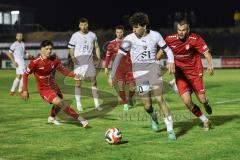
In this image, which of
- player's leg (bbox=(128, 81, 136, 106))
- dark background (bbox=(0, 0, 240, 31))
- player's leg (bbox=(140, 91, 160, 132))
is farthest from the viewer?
dark background (bbox=(0, 0, 240, 31))

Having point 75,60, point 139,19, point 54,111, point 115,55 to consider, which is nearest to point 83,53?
point 75,60

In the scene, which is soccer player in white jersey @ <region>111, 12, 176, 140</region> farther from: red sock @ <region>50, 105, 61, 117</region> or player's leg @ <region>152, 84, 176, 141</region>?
red sock @ <region>50, 105, 61, 117</region>

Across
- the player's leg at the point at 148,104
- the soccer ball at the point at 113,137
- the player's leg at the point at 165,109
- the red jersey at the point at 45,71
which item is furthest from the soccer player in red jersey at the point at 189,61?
the red jersey at the point at 45,71

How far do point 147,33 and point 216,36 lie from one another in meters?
36.2

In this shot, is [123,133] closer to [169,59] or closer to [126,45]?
[126,45]

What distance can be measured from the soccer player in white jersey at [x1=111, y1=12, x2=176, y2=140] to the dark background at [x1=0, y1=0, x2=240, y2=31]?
45923 mm

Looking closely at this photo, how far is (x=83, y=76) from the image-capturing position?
1455 centimetres

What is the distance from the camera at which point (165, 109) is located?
9398 mm

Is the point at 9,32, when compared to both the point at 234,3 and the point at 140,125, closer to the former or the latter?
the point at 234,3

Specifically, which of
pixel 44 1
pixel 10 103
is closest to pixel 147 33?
pixel 10 103

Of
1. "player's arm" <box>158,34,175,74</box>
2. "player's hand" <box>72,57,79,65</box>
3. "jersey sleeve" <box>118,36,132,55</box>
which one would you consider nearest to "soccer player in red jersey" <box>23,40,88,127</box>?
"jersey sleeve" <box>118,36,132,55</box>

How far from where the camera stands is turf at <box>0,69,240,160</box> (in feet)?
26.5

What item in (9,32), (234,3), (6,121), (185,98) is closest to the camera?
(185,98)

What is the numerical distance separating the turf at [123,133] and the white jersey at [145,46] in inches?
61.5
